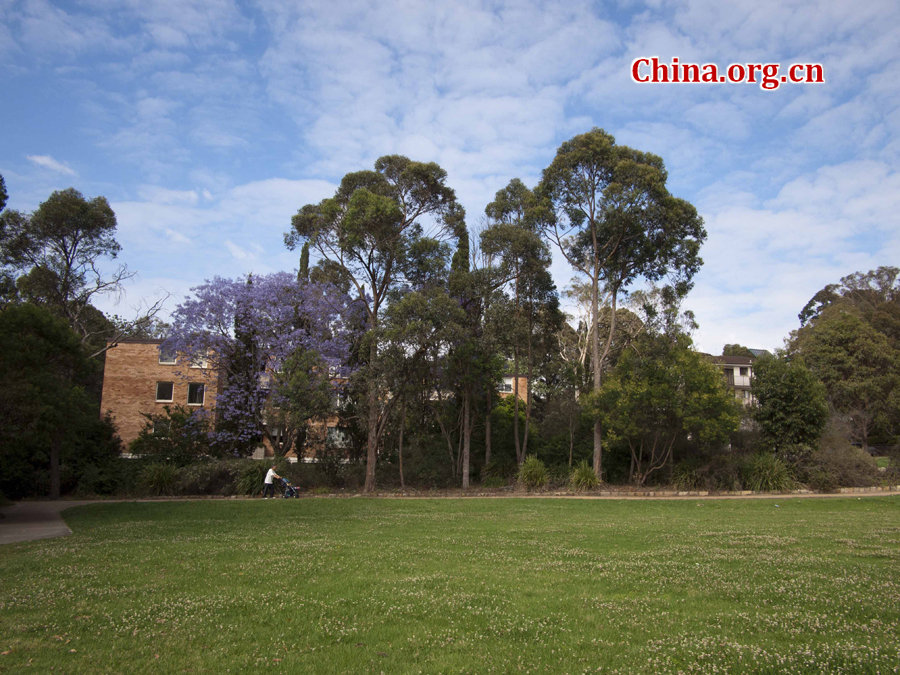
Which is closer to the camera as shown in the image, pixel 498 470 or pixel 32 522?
pixel 32 522

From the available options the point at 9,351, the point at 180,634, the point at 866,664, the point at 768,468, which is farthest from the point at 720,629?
the point at 768,468

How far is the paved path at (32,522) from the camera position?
12.0m

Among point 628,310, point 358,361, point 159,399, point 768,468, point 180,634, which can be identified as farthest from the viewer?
point 628,310

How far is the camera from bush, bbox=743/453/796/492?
75.2 ft

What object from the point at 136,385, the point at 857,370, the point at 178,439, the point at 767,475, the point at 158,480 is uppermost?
the point at 857,370

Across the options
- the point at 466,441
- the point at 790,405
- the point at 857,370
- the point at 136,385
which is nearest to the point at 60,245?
the point at 136,385

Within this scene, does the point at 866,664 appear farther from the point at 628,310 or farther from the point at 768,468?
the point at 628,310

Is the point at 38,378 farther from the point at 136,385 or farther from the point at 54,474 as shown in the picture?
the point at 136,385

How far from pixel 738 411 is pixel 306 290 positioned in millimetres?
18998

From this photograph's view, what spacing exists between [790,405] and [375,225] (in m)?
18.6

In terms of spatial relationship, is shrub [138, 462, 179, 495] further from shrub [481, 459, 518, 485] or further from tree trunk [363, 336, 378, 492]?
shrub [481, 459, 518, 485]

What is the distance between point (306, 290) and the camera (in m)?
26.0

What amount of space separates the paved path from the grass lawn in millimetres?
1199

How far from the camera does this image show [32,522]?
47.3 ft
